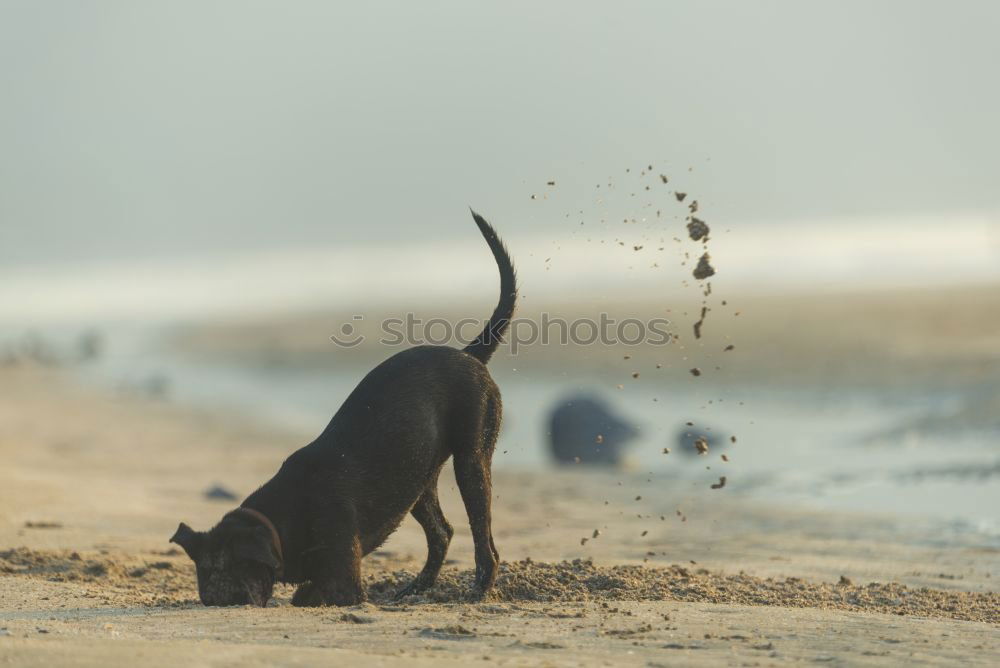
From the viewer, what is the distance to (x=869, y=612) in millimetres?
7992

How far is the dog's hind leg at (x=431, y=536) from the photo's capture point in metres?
8.59

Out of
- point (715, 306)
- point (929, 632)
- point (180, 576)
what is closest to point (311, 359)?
point (715, 306)

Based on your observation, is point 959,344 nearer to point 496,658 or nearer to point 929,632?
point 929,632

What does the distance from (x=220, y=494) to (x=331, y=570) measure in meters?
6.66

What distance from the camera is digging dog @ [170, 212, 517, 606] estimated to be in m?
7.52

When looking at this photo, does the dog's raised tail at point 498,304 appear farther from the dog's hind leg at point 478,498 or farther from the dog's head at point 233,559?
the dog's head at point 233,559

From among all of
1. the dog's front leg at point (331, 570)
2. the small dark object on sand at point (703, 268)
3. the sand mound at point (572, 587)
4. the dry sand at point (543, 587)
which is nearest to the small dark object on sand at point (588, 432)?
the dry sand at point (543, 587)

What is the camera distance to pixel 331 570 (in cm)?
773

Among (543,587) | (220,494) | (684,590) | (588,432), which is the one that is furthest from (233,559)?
(588,432)

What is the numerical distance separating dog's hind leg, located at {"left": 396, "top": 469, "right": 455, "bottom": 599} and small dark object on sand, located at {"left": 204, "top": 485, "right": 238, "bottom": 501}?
223 inches

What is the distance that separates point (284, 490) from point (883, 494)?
8.39 meters

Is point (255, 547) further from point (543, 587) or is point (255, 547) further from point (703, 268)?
point (703, 268)

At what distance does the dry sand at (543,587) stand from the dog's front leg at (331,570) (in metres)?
0.26

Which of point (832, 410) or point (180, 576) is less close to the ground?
point (832, 410)
